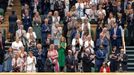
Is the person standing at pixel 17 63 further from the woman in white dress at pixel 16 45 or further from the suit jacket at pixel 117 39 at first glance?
the suit jacket at pixel 117 39

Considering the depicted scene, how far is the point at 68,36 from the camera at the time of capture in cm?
2128

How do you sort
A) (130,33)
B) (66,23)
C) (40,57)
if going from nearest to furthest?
1. (40,57)
2. (66,23)
3. (130,33)

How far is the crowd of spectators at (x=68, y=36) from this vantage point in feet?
64.0

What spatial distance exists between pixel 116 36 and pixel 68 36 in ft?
5.69

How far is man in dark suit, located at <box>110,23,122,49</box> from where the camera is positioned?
21034 mm

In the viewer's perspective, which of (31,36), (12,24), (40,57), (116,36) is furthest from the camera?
(12,24)

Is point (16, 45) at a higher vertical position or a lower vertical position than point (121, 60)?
higher

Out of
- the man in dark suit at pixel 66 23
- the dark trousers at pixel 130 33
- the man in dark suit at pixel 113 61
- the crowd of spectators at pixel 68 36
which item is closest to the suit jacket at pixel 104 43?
the crowd of spectators at pixel 68 36

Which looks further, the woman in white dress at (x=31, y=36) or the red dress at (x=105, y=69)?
the woman in white dress at (x=31, y=36)

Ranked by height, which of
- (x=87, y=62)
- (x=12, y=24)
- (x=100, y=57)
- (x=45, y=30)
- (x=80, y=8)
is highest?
(x=80, y=8)

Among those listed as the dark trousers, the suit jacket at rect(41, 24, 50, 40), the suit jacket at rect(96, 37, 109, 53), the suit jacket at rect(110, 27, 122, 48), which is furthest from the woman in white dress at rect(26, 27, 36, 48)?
the dark trousers

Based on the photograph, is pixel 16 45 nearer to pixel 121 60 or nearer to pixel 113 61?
pixel 113 61

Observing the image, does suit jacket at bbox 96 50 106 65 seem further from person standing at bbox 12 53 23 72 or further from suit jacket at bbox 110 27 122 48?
person standing at bbox 12 53 23 72

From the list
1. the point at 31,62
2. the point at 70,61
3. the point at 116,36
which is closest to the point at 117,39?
the point at 116,36
